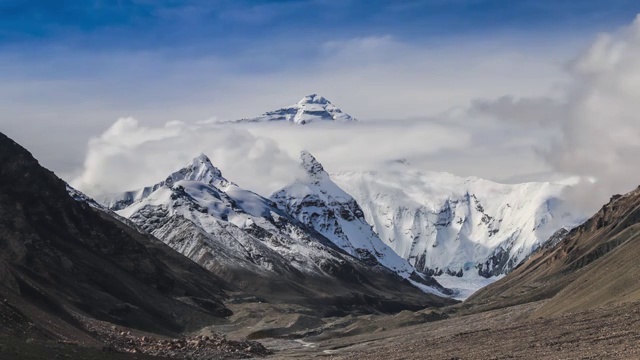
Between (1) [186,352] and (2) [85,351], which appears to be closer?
(2) [85,351]

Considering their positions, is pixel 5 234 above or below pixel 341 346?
above

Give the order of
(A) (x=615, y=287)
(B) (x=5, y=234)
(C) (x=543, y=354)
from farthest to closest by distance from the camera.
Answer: (B) (x=5, y=234) < (A) (x=615, y=287) < (C) (x=543, y=354)

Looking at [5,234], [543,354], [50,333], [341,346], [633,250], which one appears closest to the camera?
[543,354]

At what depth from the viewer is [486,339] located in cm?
11012

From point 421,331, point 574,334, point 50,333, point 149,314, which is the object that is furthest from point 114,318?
point 574,334

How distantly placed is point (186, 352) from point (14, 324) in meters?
29.9

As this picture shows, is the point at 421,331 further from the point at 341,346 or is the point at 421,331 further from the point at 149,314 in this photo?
the point at 149,314

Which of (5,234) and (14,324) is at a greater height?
(5,234)

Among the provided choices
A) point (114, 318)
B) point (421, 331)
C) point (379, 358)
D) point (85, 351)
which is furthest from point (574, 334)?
point (114, 318)

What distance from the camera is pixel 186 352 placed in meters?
123

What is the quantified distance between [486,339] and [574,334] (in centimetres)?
1796

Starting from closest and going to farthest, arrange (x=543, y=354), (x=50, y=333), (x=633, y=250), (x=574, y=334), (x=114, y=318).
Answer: (x=543, y=354), (x=574, y=334), (x=50, y=333), (x=633, y=250), (x=114, y=318)

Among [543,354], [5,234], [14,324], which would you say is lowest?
[543,354]

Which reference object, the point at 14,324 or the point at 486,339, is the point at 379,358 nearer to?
the point at 486,339
